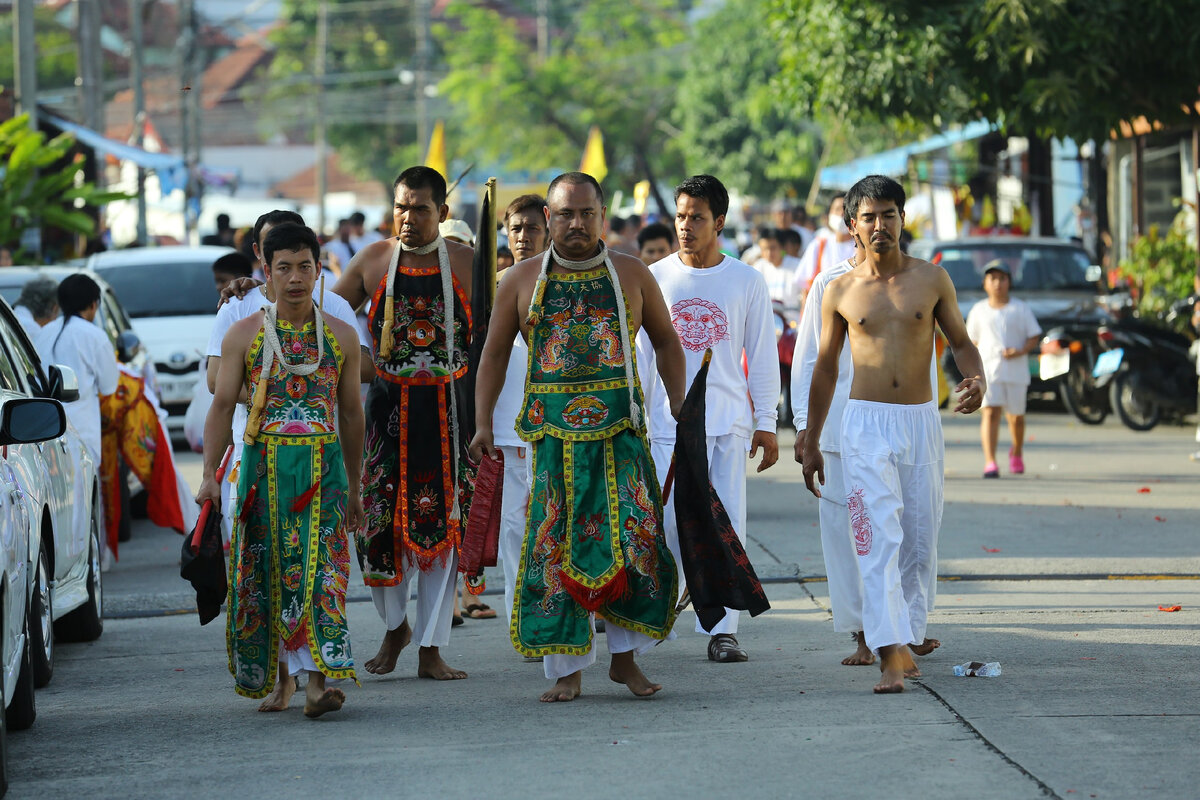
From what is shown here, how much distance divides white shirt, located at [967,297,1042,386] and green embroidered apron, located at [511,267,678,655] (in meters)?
7.64

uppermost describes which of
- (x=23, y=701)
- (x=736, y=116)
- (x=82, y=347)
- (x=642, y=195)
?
(x=736, y=116)

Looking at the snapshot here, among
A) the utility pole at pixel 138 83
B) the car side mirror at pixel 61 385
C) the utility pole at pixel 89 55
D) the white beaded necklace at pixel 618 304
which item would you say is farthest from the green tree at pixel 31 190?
the white beaded necklace at pixel 618 304

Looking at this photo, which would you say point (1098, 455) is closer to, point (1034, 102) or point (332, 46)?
point (1034, 102)

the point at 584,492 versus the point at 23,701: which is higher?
the point at 584,492

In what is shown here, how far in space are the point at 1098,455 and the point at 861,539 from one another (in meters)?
9.06

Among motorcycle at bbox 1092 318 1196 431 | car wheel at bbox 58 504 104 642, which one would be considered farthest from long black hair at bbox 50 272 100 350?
motorcycle at bbox 1092 318 1196 431

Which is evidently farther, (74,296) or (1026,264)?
(1026,264)

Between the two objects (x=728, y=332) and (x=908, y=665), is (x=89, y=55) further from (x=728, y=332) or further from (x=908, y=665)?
(x=908, y=665)

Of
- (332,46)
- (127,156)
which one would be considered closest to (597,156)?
(127,156)

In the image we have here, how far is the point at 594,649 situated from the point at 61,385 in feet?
9.15

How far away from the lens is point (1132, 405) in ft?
56.3

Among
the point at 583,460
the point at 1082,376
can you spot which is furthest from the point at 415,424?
the point at 1082,376

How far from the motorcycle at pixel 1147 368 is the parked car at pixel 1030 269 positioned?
4.94 feet

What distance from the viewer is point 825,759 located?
18.2 ft
